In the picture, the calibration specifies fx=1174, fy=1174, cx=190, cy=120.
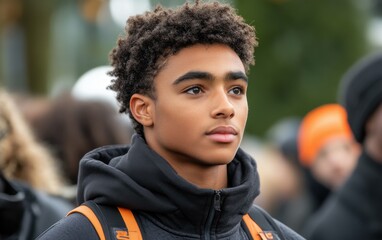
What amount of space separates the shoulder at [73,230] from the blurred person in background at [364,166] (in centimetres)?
302

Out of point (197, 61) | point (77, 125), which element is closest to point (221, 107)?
point (197, 61)

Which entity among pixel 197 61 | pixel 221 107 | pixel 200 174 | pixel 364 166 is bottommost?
pixel 200 174

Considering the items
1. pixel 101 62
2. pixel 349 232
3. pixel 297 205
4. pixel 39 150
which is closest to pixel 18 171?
pixel 39 150

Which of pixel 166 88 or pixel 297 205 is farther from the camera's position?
pixel 297 205

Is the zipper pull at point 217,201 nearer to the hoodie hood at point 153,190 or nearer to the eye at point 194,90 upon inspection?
the hoodie hood at point 153,190

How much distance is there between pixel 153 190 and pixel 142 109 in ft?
0.97

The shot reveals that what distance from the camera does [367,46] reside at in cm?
2419

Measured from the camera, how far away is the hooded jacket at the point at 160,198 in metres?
3.94

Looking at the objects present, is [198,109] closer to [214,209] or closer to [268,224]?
[214,209]

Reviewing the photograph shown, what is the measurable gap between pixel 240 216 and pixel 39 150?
8.15ft

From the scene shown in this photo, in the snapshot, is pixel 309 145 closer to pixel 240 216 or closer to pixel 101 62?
pixel 240 216

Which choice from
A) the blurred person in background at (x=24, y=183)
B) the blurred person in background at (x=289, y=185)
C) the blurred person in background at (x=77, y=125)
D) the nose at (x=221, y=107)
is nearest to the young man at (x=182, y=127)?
the nose at (x=221, y=107)

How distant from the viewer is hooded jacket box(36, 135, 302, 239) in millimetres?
3941

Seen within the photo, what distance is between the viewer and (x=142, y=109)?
4.08 metres
